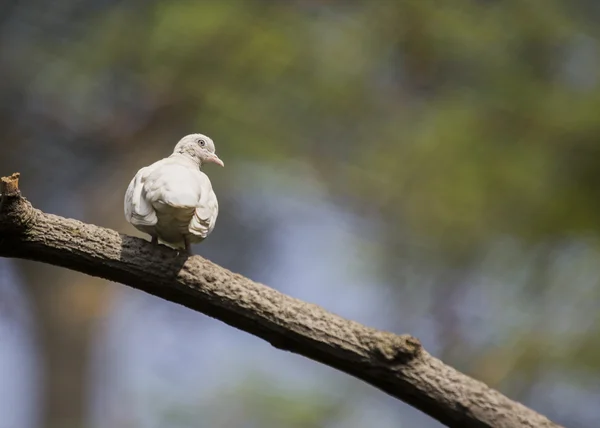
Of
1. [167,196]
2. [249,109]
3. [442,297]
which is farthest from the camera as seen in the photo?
[249,109]

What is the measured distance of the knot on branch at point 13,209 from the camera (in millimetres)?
975

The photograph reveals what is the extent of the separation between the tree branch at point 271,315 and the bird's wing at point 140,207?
0.11 feet

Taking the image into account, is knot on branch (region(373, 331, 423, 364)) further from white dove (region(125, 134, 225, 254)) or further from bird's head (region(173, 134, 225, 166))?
bird's head (region(173, 134, 225, 166))

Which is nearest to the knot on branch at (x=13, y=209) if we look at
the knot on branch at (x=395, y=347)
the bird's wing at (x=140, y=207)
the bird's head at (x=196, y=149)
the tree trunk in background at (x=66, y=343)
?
the bird's wing at (x=140, y=207)

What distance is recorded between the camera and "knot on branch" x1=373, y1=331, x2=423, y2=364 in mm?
1104

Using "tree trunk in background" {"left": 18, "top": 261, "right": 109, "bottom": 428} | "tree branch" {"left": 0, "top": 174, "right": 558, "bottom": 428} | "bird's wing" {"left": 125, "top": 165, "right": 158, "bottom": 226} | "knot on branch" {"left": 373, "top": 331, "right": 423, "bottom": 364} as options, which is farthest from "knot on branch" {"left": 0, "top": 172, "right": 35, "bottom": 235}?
"tree trunk in background" {"left": 18, "top": 261, "right": 109, "bottom": 428}

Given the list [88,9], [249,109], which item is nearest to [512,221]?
[249,109]

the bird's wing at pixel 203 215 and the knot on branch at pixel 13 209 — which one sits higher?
the bird's wing at pixel 203 215

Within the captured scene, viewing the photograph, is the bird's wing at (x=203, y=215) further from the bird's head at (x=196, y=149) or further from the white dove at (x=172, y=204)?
the bird's head at (x=196, y=149)

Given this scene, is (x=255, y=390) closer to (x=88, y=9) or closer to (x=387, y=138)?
(x=387, y=138)

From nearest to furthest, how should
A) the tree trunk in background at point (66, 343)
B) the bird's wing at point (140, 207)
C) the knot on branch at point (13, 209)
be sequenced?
1. the knot on branch at point (13, 209)
2. the bird's wing at point (140, 207)
3. the tree trunk in background at point (66, 343)

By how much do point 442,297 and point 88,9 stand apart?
1731mm

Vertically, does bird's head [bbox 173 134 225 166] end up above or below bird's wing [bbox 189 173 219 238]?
above

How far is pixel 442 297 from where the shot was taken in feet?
8.87
